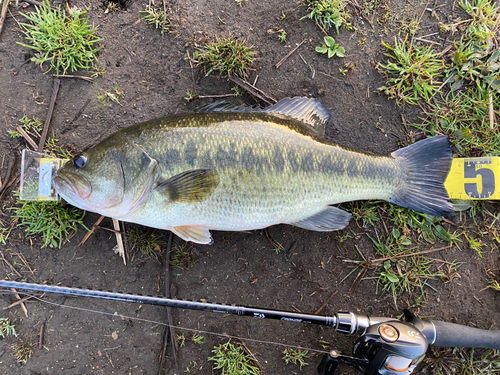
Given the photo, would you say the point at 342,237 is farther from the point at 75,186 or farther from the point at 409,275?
the point at 75,186

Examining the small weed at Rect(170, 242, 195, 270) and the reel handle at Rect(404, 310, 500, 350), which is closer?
the reel handle at Rect(404, 310, 500, 350)

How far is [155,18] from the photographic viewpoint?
283 centimetres

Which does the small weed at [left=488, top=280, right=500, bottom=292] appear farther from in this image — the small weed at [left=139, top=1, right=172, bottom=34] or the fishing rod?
the small weed at [left=139, top=1, right=172, bottom=34]

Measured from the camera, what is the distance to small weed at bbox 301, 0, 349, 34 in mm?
2842

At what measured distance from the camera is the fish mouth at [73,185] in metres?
2.32

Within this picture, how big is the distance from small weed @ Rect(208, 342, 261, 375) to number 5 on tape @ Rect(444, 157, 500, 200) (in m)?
2.40

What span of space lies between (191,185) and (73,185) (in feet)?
2.99

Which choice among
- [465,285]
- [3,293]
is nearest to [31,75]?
[3,293]

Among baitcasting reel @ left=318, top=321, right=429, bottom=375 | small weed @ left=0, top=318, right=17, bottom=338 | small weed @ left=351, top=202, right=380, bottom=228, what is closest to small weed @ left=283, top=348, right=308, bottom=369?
→ baitcasting reel @ left=318, top=321, right=429, bottom=375

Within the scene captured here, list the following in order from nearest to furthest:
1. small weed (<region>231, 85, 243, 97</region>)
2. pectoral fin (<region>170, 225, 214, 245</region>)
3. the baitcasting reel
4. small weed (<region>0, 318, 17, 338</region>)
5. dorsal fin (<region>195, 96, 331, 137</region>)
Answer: the baitcasting reel < pectoral fin (<region>170, 225, 214, 245</region>) < dorsal fin (<region>195, 96, 331, 137</region>) < small weed (<region>0, 318, 17, 338</region>) < small weed (<region>231, 85, 243, 97</region>)

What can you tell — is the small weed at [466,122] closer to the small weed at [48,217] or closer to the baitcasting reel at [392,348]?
the baitcasting reel at [392,348]

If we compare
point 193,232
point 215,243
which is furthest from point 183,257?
point 193,232

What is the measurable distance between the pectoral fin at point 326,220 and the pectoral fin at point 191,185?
818 mm

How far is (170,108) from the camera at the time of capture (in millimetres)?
2850
